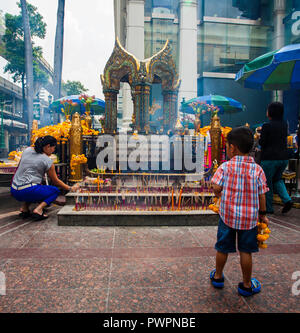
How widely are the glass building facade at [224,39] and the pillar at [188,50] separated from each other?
0.67 metres

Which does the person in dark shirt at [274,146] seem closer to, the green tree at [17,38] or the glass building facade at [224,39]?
the glass building facade at [224,39]

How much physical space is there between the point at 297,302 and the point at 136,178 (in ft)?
13.0

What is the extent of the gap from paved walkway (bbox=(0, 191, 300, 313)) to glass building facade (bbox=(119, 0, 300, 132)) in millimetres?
13952

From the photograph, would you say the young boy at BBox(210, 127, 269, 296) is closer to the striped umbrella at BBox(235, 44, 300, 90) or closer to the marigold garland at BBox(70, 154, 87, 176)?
the marigold garland at BBox(70, 154, 87, 176)

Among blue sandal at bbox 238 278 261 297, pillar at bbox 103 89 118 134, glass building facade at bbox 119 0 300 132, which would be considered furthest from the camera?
glass building facade at bbox 119 0 300 132

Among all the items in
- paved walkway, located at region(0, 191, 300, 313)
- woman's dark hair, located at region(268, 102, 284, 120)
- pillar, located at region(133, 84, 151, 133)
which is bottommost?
paved walkway, located at region(0, 191, 300, 313)

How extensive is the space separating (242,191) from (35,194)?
11.5 ft

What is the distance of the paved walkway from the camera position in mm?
2055

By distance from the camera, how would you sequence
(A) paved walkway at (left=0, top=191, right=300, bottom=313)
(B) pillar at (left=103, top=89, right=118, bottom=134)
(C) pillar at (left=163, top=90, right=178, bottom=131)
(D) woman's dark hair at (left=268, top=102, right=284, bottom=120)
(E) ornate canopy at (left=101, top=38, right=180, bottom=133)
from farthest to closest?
(C) pillar at (left=163, top=90, right=178, bottom=131), (B) pillar at (left=103, top=89, right=118, bottom=134), (E) ornate canopy at (left=101, top=38, right=180, bottom=133), (D) woman's dark hair at (left=268, top=102, right=284, bottom=120), (A) paved walkway at (left=0, top=191, right=300, bottom=313)

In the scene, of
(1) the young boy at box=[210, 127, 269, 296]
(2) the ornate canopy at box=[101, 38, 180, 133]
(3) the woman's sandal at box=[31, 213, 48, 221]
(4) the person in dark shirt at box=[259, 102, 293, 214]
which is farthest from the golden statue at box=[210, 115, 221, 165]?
(3) the woman's sandal at box=[31, 213, 48, 221]

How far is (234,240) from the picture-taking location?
7.45ft

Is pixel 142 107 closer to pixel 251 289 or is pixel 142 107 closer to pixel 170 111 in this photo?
pixel 170 111

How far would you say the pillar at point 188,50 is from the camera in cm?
1575
